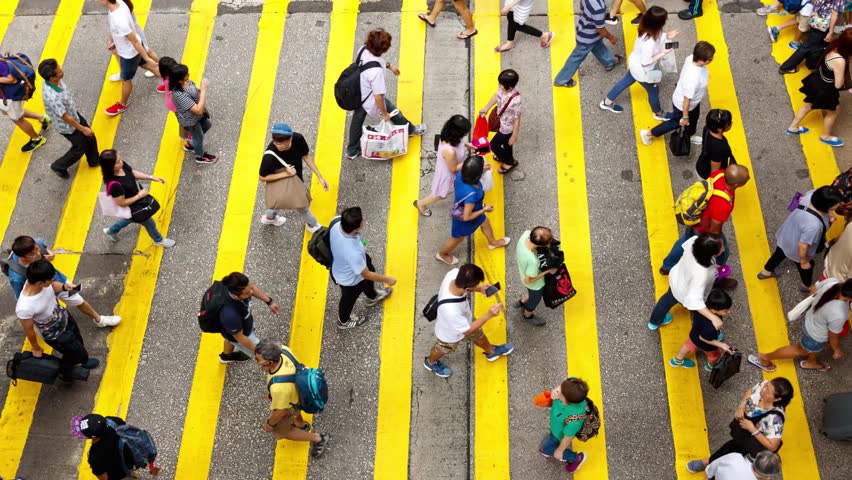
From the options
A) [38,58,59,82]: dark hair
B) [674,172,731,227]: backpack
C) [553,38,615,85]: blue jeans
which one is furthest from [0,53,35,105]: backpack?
[674,172,731,227]: backpack

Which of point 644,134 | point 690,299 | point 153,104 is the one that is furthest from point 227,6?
point 690,299

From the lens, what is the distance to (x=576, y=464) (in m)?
7.01

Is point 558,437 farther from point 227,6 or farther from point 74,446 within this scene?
point 227,6

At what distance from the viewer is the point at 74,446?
7.46m

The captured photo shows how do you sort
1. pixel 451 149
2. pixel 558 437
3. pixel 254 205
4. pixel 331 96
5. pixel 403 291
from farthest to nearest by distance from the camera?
pixel 331 96, pixel 254 205, pixel 403 291, pixel 451 149, pixel 558 437

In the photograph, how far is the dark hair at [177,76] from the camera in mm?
8125

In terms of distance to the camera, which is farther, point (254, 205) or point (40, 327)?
point (254, 205)

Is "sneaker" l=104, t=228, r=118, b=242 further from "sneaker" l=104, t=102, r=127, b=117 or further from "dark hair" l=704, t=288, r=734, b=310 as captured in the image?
"dark hair" l=704, t=288, r=734, b=310

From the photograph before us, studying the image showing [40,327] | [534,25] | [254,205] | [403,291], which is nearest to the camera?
[40,327]

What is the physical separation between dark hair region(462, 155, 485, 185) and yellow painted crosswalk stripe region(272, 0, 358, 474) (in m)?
2.19

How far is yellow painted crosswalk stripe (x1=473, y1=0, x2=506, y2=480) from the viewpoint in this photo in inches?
283

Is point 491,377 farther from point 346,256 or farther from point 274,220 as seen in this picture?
point 274,220

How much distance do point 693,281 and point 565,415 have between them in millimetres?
1828

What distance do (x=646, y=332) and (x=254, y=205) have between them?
16.0 feet
